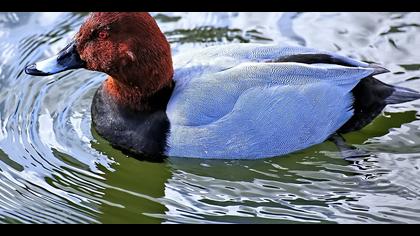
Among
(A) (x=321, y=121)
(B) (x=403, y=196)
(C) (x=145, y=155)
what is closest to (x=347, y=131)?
(A) (x=321, y=121)

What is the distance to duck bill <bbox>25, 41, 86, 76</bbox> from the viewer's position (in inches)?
215

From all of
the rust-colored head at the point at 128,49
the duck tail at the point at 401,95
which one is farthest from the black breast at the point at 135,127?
the duck tail at the point at 401,95

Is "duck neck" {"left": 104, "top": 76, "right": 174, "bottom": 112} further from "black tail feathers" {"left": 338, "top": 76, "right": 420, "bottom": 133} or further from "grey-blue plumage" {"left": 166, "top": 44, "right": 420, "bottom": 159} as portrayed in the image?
"black tail feathers" {"left": 338, "top": 76, "right": 420, "bottom": 133}

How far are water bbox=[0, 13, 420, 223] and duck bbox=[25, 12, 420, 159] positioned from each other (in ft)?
0.48

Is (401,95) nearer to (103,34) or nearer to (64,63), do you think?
(103,34)

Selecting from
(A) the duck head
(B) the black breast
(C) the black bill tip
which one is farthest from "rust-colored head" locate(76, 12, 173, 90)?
(C) the black bill tip

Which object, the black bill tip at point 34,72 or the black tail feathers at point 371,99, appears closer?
the black bill tip at point 34,72

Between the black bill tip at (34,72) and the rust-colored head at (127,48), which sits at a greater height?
the rust-colored head at (127,48)

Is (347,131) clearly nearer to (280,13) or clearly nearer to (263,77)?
(263,77)

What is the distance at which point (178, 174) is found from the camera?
5.46 metres

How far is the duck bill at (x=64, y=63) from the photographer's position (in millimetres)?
5453

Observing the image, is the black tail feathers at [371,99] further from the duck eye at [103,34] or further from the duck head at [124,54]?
the duck eye at [103,34]
